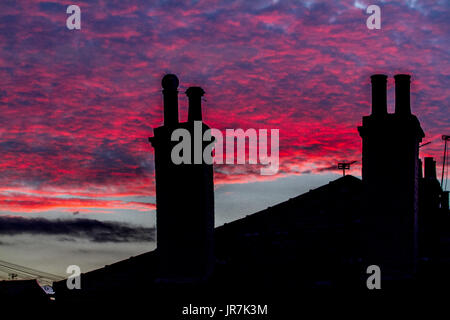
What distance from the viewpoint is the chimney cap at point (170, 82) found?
11641 mm

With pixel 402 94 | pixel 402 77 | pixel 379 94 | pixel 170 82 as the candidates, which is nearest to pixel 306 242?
pixel 379 94

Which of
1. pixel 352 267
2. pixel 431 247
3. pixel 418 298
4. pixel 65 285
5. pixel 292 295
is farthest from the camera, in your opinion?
pixel 65 285

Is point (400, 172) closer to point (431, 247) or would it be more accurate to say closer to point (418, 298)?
point (418, 298)

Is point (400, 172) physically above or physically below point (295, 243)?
above

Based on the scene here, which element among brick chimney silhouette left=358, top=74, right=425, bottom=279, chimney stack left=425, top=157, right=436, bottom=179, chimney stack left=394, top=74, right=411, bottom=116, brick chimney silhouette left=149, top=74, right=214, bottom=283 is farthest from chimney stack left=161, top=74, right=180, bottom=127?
chimney stack left=425, top=157, right=436, bottom=179

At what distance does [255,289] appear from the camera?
1104cm

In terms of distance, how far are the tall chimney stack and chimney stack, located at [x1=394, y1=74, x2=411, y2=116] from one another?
21 cm

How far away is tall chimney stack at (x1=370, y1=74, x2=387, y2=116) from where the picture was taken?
10.7 m

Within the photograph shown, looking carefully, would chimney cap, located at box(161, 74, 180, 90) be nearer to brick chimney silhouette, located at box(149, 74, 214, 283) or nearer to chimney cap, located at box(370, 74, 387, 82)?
brick chimney silhouette, located at box(149, 74, 214, 283)

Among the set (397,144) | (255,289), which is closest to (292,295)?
(255,289)

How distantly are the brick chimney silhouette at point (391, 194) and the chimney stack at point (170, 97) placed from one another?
355 centimetres

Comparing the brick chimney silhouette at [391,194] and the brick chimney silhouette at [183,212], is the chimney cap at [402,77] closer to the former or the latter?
the brick chimney silhouette at [391,194]

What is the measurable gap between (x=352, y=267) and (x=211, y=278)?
106 inches

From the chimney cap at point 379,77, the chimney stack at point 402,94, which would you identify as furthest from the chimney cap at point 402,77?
the chimney cap at point 379,77
